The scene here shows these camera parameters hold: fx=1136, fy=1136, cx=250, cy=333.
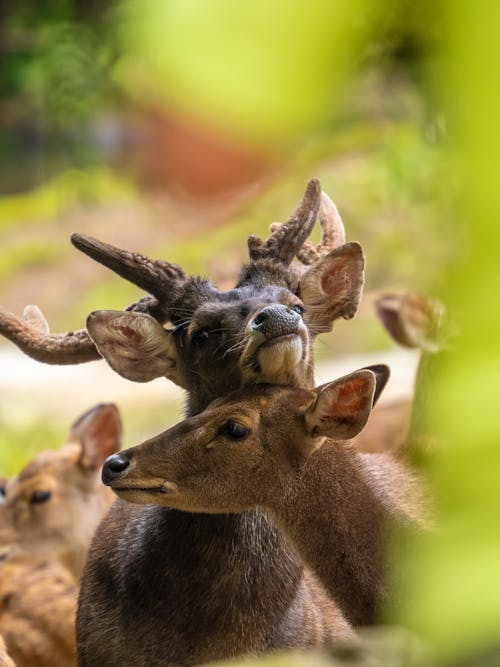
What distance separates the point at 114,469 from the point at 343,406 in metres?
0.53

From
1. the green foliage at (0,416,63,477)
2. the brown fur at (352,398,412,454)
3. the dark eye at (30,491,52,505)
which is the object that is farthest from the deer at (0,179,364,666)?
the green foliage at (0,416,63,477)

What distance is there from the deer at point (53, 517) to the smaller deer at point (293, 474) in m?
2.02

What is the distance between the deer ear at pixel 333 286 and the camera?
300 centimetres

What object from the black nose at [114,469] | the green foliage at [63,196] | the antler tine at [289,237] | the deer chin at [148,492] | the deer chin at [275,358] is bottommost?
the deer chin at [148,492]

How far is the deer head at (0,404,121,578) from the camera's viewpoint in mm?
4711

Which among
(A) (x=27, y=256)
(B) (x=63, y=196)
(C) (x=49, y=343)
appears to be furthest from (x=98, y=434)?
(B) (x=63, y=196)

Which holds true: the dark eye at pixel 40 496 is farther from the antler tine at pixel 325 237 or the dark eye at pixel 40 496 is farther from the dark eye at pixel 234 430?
the dark eye at pixel 234 430

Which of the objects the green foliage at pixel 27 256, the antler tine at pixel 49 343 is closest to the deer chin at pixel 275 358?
the antler tine at pixel 49 343

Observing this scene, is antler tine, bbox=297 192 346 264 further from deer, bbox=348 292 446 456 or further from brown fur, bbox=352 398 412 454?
brown fur, bbox=352 398 412 454

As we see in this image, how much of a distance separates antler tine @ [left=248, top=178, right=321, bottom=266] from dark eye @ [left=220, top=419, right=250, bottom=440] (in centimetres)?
62

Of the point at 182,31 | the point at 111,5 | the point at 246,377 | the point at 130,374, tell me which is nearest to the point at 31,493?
the point at 130,374

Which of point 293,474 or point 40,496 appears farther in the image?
point 40,496

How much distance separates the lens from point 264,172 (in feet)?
7.11

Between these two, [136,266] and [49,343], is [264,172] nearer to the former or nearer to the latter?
[136,266]
